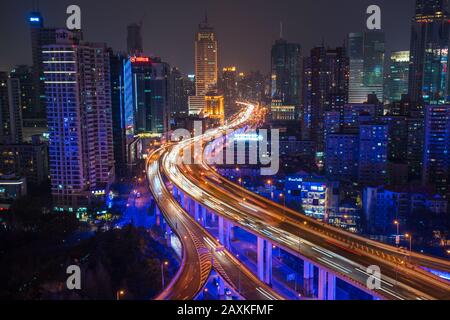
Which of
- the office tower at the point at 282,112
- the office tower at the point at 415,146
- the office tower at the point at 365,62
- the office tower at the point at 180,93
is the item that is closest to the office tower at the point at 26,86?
the office tower at the point at 180,93

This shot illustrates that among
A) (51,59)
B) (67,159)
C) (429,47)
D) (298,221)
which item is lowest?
(298,221)

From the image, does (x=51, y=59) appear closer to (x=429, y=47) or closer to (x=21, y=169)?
(x=21, y=169)

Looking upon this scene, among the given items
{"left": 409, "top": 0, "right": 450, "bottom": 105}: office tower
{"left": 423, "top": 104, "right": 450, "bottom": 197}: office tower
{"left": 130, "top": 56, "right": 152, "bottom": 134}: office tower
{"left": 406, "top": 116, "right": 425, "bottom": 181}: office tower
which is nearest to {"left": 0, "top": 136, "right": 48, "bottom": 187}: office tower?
{"left": 130, "top": 56, "right": 152, "bottom": 134}: office tower

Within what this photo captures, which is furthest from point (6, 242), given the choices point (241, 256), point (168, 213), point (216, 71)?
point (216, 71)

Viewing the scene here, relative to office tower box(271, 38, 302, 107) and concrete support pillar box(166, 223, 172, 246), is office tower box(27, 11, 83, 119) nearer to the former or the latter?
concrete support pillar box(166, 223, 172, 246)

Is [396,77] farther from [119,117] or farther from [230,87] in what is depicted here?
[119,117]

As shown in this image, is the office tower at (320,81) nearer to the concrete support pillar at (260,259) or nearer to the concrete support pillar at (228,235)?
the concrete support pillar at (228,235)

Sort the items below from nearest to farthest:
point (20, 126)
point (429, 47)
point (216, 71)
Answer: point (20, 126)
point (429, 47)
point (216, 71)
